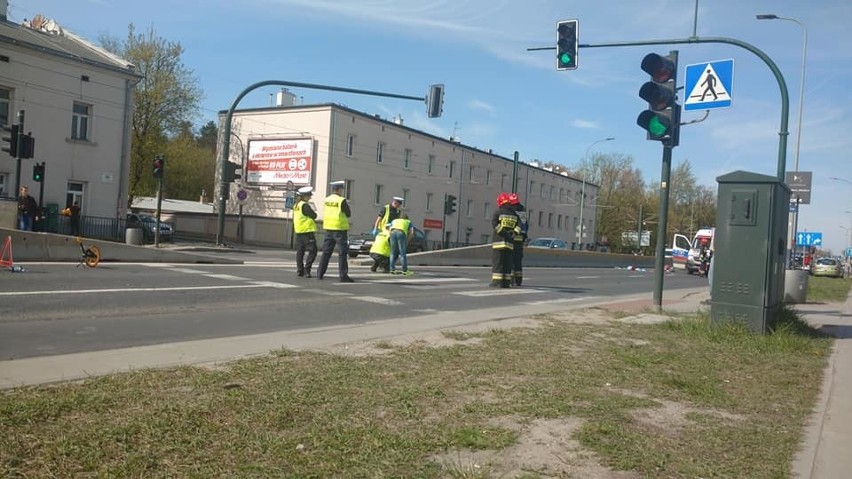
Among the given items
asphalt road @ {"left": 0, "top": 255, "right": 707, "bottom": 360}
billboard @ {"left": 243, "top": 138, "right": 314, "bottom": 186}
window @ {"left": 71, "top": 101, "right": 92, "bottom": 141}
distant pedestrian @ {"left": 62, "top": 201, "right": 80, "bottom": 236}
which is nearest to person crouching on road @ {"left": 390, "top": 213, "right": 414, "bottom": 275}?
asphalt road @ {"left": 0, "top": 255, "right": 707, "bottom": 360}

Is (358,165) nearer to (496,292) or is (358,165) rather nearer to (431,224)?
(431,224)

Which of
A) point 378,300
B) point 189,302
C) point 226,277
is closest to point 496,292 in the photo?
point 378,300

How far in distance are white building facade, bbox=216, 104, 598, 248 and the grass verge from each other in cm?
3405

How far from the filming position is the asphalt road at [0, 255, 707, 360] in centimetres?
664

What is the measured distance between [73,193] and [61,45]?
256 inches

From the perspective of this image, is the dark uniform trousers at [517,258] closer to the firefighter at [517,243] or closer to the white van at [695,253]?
the firefighter at [517,243]

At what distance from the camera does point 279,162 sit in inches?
1753

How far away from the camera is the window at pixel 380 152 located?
1845 inches

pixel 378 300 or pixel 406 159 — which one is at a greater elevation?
pixel 406 159

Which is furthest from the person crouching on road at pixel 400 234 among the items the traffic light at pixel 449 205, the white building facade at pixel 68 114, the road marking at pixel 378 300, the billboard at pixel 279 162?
the billboard at pixel 279 162

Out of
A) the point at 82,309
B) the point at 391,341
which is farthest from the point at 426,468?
the point at 82,309

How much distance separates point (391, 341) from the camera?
689 centimetres

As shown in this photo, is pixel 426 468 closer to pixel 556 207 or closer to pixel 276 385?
pixel 276 385

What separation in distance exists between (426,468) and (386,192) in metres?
44.7
